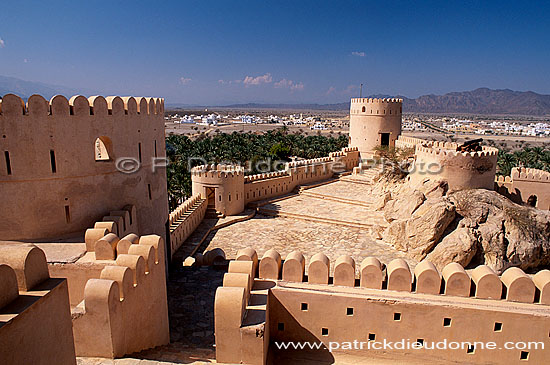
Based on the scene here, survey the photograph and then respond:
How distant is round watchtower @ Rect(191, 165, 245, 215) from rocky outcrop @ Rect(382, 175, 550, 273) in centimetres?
772

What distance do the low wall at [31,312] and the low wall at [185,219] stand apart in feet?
28.5

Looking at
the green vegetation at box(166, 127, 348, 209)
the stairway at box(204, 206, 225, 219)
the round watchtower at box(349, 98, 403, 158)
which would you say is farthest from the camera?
the round watchtower at box(349, 98, 403, 158)

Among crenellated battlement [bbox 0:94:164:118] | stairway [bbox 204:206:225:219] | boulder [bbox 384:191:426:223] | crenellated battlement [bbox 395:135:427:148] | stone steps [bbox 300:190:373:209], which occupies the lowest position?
stairway [bbox 204:206:225:219]

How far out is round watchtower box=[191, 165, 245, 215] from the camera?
1759 cm

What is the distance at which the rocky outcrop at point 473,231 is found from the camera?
1156 cm

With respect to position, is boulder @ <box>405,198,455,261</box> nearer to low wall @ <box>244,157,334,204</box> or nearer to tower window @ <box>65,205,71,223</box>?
low wall @ <box>244,157,334,204</box>

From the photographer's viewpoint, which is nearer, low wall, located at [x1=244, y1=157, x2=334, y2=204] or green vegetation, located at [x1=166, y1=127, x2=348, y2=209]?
low wall, located at [x1=244, y1=157, x2=334, y2=204]

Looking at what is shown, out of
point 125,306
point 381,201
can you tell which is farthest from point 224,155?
point 125,306

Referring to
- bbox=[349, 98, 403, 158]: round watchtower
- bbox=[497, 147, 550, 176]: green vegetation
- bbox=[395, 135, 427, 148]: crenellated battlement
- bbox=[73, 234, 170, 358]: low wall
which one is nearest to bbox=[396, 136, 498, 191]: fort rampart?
bbox=[395, 135, 427, 148]: crenellated battlement

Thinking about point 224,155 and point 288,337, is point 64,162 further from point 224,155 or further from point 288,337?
point 224,155

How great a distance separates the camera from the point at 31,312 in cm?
309

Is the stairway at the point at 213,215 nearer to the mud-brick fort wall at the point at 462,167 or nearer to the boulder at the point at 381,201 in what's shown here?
the boulder at the point at 381,201

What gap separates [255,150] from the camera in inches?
1503

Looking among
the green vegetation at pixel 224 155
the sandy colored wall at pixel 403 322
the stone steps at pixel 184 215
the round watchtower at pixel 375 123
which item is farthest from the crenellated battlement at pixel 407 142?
the sandy colored wall at pixel 403 322
